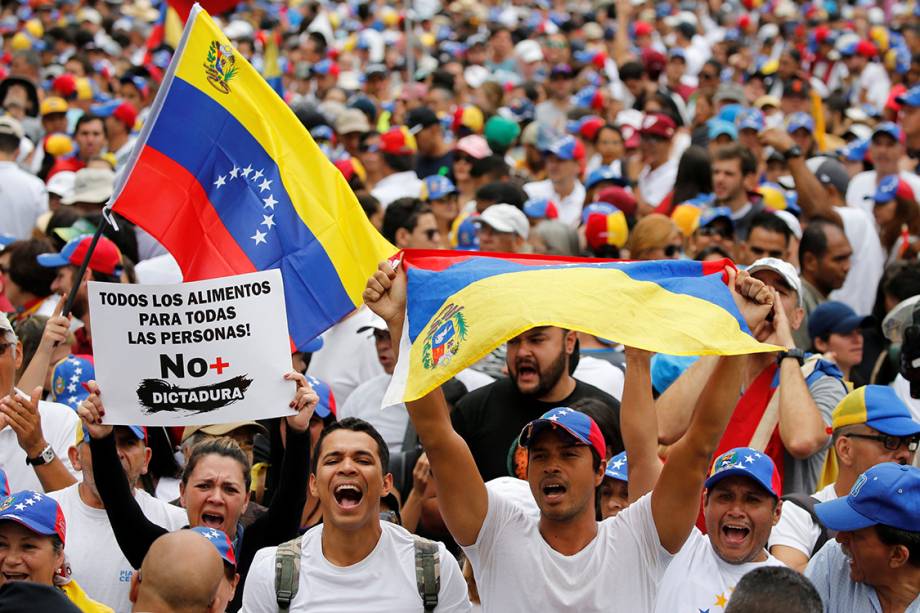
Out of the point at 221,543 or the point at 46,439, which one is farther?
the point at 46,439

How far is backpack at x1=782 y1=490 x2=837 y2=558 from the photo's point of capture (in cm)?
600

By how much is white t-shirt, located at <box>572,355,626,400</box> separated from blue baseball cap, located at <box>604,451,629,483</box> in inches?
48.1

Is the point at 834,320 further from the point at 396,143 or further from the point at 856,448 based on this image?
the point at 396,143

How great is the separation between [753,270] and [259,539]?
2.74 meters

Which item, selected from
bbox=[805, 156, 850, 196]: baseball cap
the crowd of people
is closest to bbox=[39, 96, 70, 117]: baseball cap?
the crowd of people

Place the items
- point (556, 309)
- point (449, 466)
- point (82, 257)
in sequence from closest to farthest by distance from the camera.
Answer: point (556, 309)
point (449, 466)
point (82, 257)

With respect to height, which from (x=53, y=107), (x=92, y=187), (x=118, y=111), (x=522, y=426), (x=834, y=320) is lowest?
(x=522, y=426)

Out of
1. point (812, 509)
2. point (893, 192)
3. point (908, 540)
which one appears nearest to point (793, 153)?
point (893, 192)

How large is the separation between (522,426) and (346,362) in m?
2.02

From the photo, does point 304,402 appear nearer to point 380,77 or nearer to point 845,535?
point 845,535

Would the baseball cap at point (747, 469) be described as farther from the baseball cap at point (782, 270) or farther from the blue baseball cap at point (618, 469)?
the baseball cap at point (782, 270)

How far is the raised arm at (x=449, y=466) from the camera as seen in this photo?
16.4 feet

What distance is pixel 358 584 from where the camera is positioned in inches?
207

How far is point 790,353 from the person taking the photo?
22.0 ft
